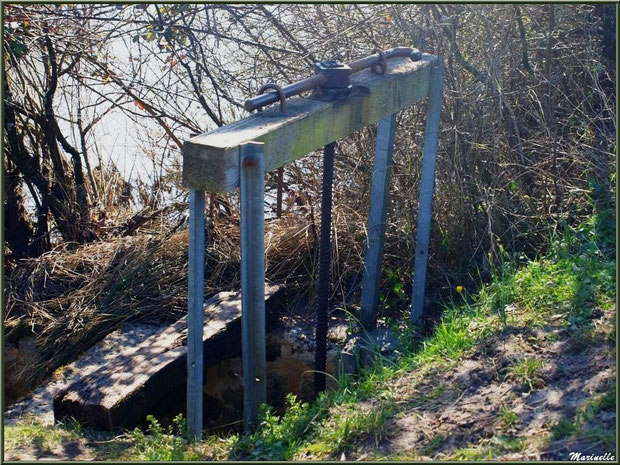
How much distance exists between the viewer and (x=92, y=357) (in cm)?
527

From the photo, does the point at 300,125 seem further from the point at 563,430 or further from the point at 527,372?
the point at 563,430

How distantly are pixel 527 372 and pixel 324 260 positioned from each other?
1.32m

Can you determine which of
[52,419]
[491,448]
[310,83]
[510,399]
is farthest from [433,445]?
[52,419]

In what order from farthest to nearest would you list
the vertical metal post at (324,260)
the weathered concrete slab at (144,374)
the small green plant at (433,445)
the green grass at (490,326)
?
the vertical metal post at (324,260) → the weathered concrete slab at (144,374) → the green grass at (490,326) → the small green plant at (433,445)

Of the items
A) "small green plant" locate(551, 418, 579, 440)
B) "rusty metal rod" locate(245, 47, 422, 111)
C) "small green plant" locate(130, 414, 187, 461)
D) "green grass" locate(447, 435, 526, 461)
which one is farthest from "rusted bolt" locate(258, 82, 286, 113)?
"small green plant" locate(551, 418, 579, 440)

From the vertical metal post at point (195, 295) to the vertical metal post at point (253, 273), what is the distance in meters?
0.19

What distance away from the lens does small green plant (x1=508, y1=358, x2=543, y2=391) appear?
3486 millimetres

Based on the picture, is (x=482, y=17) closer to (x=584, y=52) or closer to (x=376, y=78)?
(x=584, y=52)

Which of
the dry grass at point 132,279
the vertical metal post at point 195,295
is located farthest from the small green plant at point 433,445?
the dry grass at point 132,279

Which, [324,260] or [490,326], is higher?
[324,260]

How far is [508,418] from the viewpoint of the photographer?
128 inches

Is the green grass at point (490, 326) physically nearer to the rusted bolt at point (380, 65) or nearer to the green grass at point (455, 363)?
the green grass at point (455, 363)

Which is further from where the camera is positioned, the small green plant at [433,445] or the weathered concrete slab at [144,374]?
the weathered concrete slab at [144,374]

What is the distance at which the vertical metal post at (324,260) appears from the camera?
14.3 ft
